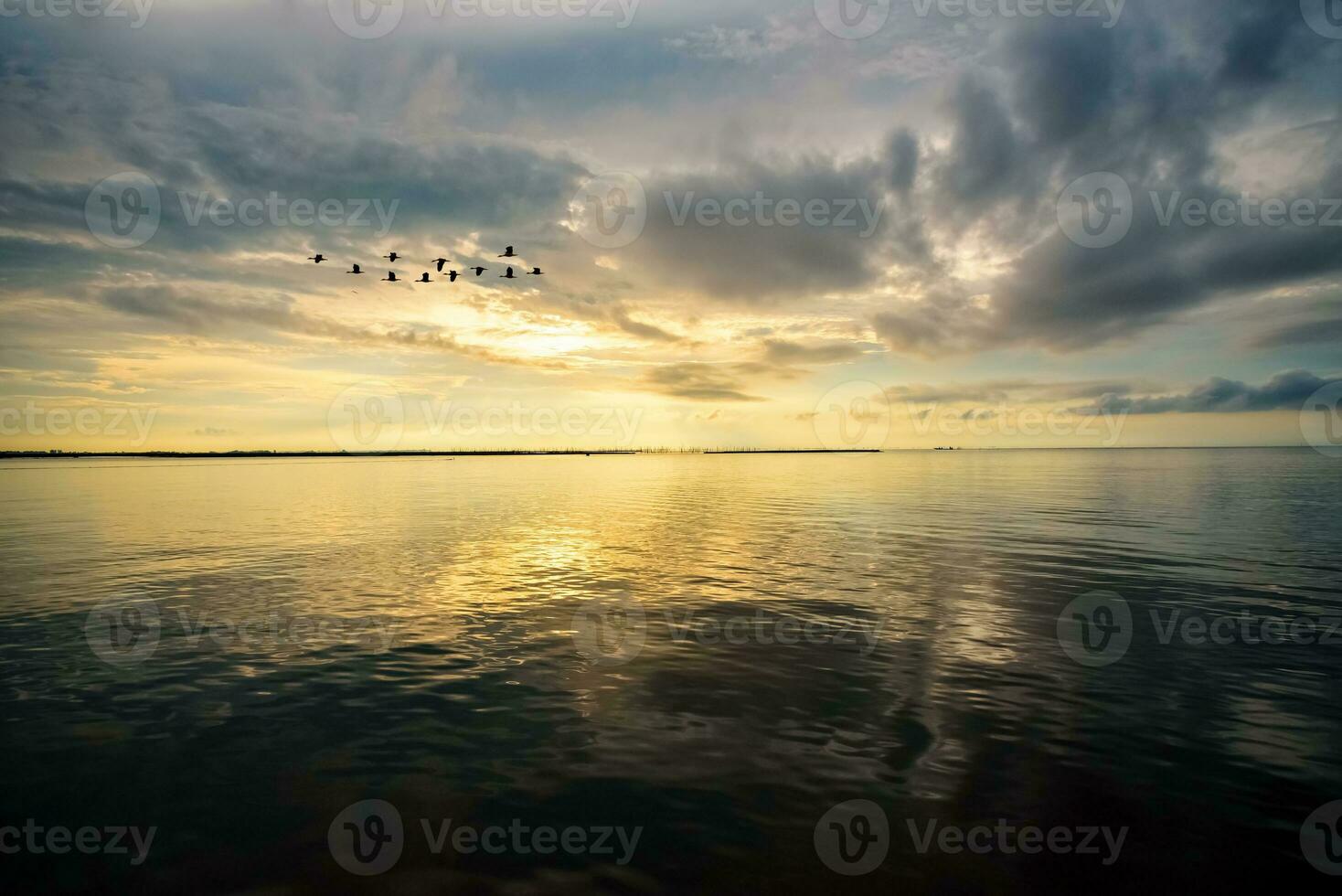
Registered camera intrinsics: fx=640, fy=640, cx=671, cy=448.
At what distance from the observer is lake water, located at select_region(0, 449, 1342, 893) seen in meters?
9.20

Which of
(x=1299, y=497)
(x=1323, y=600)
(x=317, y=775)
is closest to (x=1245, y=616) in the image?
(x=1323, y=600)

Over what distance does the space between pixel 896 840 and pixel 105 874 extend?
11.2 meters

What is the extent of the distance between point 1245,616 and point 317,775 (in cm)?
2777

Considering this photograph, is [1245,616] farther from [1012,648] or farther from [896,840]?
[896,840]

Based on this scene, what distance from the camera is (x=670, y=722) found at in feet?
44.3

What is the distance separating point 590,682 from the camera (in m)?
15.8

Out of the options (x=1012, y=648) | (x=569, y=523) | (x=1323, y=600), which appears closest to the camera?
(x=1012, y=648)

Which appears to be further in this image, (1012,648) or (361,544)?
(361,544)

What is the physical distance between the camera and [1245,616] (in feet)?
71.3

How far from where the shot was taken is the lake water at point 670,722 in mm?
9203

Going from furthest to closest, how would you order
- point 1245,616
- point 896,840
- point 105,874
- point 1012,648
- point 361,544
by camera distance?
point 361,544 → point 1245,616 → point 1012,648 → point 896,840 → point 105,874

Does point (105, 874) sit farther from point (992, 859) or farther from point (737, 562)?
point (737, 562)

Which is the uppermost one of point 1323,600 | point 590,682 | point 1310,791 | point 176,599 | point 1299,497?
point 1299,497

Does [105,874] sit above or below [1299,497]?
Result: below
